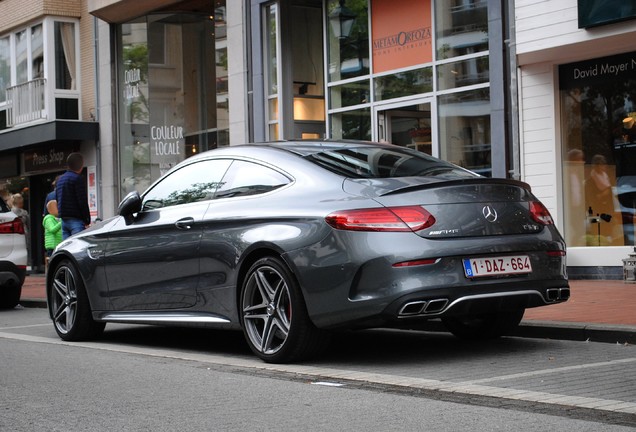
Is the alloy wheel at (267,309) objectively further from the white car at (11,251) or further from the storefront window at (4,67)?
the storefront window at (4,67)

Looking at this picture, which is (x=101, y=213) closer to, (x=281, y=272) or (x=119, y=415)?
(x=281, y=272)

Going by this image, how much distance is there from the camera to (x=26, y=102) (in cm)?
2617

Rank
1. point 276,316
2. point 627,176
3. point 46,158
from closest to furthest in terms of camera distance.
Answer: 1. point 276,316
2. point 627,176
3. point 46,158

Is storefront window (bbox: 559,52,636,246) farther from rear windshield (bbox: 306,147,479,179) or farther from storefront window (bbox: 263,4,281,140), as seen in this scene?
rear windshield (bbox: 306,147,479,179)

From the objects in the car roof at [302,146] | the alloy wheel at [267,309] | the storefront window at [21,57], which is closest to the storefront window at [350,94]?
the car roof at [302,146]

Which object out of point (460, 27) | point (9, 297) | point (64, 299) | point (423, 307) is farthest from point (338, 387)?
point (460, 27)

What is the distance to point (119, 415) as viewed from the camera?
5.53 metres

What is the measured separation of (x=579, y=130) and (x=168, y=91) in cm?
1087

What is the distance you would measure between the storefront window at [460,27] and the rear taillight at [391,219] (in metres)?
8.65

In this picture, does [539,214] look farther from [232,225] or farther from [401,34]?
[401,34]

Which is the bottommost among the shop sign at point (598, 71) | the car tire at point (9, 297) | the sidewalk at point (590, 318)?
the car tire at point (9, 297)

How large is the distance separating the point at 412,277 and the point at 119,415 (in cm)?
210

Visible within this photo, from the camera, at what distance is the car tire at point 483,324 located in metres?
8.05

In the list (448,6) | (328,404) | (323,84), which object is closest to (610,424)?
(328,404)
